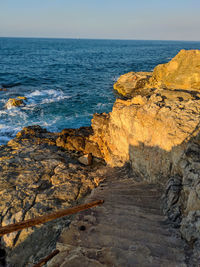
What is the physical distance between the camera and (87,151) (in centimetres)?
934

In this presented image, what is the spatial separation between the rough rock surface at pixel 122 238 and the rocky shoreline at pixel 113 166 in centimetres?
31

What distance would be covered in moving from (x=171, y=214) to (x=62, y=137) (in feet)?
24.2

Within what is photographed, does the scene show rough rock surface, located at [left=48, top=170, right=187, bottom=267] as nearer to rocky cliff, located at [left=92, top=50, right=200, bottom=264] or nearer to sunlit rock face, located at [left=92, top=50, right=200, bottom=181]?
rocky cliff, located at [left=92, top=50, right=200, bottom=264]

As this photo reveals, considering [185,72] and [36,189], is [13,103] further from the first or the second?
[185,72]

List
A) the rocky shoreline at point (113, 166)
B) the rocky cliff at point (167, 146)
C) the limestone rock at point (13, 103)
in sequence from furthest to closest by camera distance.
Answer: the limestone rock at point (13, 103) < the rocky shoreline at point (113, 166) < the rocky cliff at point (167, 146)

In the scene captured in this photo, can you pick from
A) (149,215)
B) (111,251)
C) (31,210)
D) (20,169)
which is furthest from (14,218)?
(149,215)

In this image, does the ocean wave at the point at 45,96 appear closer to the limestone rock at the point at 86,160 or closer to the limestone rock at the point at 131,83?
the limestone rock at the point at 131,83

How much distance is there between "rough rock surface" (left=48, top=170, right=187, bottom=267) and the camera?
10.2ft

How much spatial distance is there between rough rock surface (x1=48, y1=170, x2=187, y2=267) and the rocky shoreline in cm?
31

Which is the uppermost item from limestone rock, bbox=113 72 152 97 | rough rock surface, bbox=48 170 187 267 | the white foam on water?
limestone rock, bbox=113 72 152 97

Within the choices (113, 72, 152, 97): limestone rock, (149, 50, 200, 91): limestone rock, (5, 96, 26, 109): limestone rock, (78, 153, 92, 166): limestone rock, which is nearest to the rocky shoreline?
(78, 153, 92, 166): limestone rock

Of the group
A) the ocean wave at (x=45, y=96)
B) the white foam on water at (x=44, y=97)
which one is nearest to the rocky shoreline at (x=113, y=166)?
the white foam on water at (x=44, y=97)

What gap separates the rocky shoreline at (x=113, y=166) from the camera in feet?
13.5

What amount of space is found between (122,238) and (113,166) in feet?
12.3
